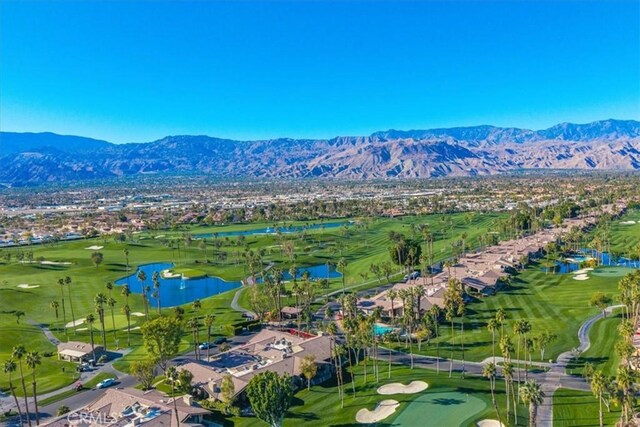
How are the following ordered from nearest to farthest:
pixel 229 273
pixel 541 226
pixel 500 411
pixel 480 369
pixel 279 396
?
pixel 279 396, pixel 500 411, pixel 480 369, pixel 229 273, pixel 541 226

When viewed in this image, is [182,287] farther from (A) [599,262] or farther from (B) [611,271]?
(A) [599,262]

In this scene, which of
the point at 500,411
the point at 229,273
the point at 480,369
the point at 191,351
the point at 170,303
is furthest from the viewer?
the point at 229,273

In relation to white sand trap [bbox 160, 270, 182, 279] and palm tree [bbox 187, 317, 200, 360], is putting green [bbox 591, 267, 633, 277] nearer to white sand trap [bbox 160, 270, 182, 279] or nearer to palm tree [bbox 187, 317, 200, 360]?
palm tree [bbox 187, 317, 200, 360]

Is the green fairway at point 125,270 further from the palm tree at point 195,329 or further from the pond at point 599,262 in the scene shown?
the pond at point 599,262

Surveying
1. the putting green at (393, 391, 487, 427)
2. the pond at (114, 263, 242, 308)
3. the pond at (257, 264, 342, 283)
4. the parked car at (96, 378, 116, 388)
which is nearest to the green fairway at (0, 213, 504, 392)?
the pond at (257, 264, 342, 283)

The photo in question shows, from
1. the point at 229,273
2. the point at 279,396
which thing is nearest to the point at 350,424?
the point at 279,396

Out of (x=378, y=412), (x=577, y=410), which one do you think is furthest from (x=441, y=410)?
(x=577, y=410)

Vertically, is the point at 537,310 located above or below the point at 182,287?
below

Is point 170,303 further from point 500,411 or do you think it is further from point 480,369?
point 500,411
